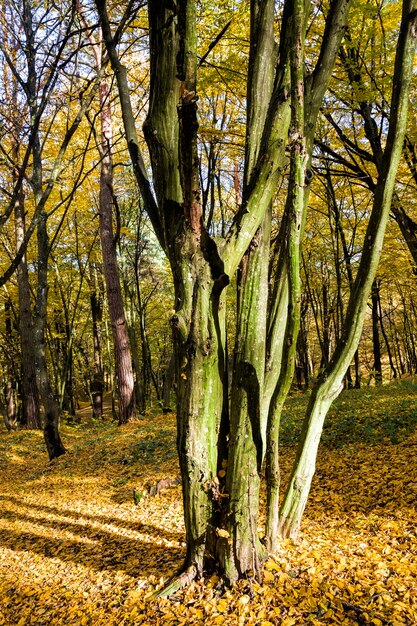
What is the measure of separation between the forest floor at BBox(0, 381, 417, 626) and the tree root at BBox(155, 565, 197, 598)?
48 millimetres

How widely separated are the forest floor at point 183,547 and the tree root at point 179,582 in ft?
0.16

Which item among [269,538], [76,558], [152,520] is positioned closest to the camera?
[269,538]

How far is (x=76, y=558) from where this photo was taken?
3.81m

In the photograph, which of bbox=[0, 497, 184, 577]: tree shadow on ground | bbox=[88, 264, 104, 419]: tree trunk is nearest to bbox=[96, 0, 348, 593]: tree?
bbox=[0, 497, 184, 577]: tree shadow on ground

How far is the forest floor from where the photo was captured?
8.29 feet

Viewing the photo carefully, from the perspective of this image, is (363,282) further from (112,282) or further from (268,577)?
(112,282)

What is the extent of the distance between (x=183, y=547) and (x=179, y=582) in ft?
2.77

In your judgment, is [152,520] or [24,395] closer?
[152,520]

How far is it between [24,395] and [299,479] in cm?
1228

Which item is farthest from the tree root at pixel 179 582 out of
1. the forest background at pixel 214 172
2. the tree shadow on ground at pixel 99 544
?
the tree shadow on ground at pixel 99 544

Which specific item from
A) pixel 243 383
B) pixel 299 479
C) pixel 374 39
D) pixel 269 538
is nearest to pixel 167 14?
pixel 243 383

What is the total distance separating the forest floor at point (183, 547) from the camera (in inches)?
99.4

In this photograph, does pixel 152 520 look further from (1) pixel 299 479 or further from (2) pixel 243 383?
(2) pixel 243 383

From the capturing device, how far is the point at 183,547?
3.62 metres
